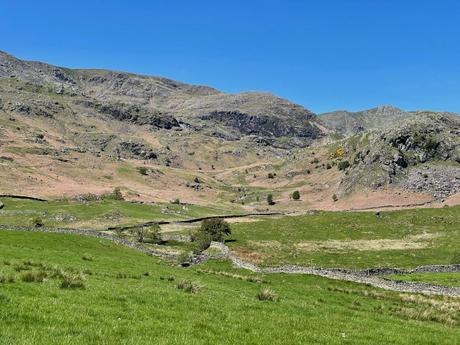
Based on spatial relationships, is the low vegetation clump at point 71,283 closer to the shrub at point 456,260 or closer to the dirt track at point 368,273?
the dirt track at point 368,273

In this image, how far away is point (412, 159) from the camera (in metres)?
165

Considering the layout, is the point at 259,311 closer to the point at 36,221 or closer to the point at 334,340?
the point at 334,340

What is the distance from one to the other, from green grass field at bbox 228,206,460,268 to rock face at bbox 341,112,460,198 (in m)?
41.5

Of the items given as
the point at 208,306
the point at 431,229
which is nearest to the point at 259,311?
the point at 208,306

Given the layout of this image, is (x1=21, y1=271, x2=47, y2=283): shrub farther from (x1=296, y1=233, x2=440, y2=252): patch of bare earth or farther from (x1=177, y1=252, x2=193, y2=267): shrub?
(x1=296, y1=233, x2=440, y2=252): patch of bare earth

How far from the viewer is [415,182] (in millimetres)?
153500

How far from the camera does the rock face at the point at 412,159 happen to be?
154 metres

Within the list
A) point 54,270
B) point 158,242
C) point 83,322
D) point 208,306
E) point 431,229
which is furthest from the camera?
point 431,229

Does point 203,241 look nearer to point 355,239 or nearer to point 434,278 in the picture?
point 355,239

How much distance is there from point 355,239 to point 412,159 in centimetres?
8196

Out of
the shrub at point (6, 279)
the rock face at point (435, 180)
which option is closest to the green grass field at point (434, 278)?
the shrub at point (6, 279)

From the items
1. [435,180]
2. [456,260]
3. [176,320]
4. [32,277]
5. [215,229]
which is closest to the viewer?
[176,320]

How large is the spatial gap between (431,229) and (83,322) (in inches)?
3819

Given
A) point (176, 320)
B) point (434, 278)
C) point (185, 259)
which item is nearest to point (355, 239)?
point (434, 278)
